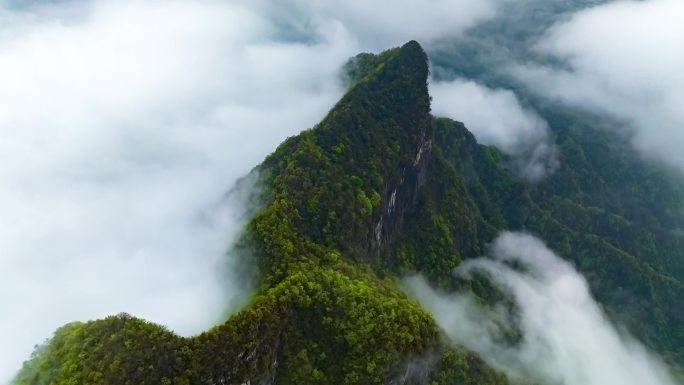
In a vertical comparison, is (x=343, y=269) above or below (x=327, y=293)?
above

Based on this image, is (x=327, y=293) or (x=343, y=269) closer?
(x=327, y=293)

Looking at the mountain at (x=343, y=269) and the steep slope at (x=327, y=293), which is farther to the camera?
the mountain at (x=343, y=269)

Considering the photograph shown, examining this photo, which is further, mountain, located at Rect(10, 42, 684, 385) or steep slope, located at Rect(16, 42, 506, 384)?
→ mountain, located at Rect(10, 42, 684, 385)
